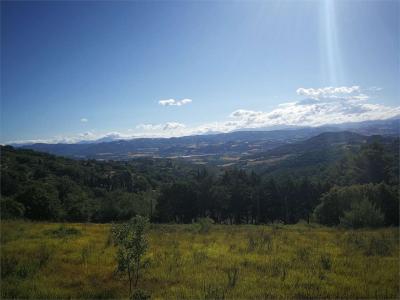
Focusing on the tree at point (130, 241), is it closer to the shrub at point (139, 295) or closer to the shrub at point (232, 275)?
the shrub at point (139, 295)

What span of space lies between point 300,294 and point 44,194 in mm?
45088

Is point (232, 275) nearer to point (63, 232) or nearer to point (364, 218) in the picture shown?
point (63, 232)

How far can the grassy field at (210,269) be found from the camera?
11445mm

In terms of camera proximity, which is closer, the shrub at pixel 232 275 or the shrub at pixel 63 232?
the shrub at pixel 232 275

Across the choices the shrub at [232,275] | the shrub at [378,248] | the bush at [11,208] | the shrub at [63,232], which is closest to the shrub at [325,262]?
the shrub at [378,248]

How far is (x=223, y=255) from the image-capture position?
1714cm

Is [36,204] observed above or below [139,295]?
below

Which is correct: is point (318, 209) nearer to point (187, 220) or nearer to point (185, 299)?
point (187, 220)

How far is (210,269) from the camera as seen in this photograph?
46.8 ft

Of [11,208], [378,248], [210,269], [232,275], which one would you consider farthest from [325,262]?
[11,208]

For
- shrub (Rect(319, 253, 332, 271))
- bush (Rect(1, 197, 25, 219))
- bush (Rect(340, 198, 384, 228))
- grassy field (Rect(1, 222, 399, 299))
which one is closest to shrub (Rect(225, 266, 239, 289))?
grassy field (Rect(1, 222, 399, 299))

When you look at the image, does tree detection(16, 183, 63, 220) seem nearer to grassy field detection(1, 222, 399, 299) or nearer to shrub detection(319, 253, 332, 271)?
grassy field detection(1, 222, 399, 299)

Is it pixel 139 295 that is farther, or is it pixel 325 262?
pixel 325 262

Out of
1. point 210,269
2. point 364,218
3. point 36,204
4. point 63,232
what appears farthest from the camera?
point 36,204
